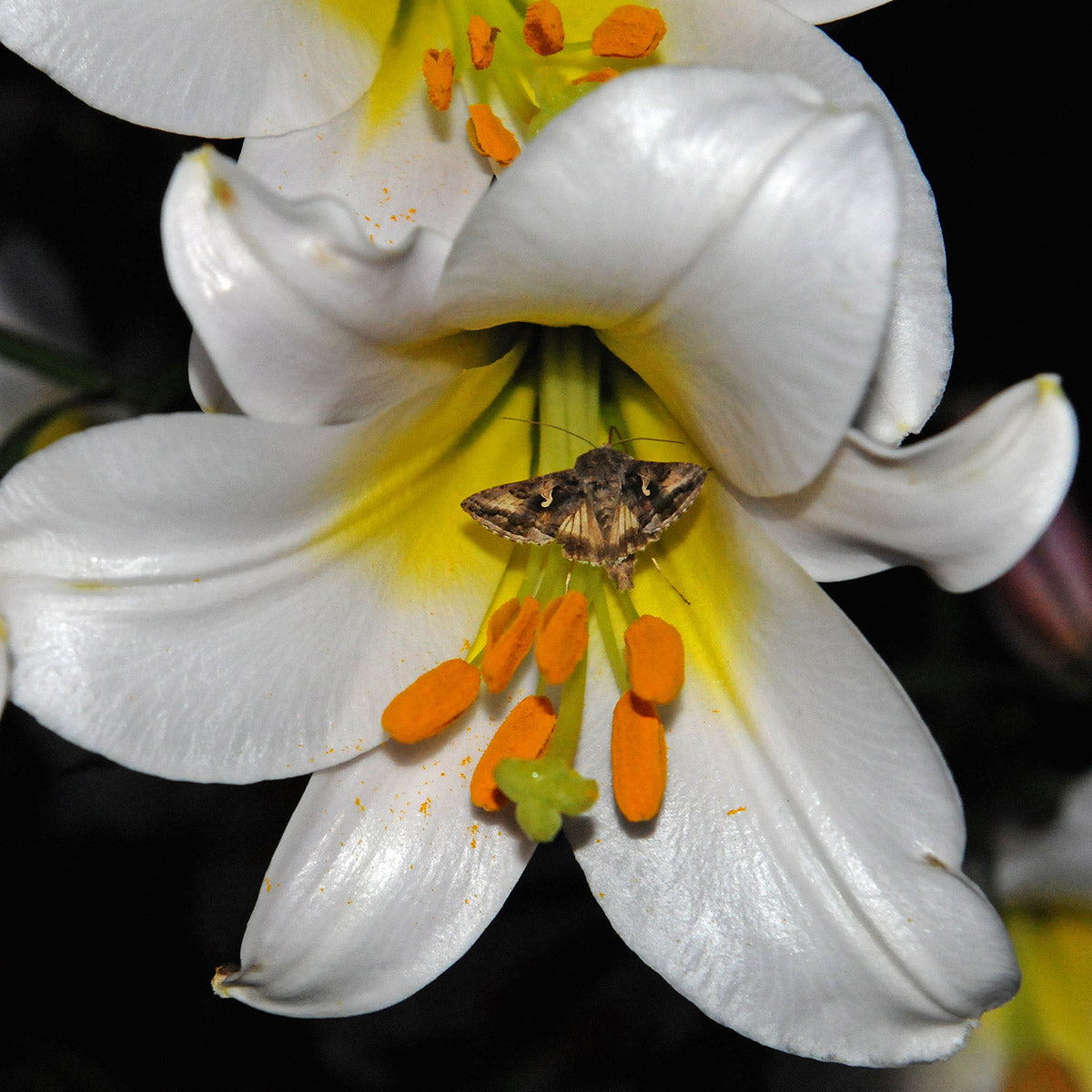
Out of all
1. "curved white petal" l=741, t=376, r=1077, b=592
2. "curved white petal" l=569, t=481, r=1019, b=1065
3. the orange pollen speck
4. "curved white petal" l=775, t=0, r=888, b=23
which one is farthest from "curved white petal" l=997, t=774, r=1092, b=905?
"curved white petal" l=775, t=0, r=888, b=23

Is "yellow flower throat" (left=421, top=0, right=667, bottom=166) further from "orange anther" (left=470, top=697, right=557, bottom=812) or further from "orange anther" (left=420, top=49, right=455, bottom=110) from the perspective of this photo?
"orange anther" (left=470, top=697, right=557, bottom=812)

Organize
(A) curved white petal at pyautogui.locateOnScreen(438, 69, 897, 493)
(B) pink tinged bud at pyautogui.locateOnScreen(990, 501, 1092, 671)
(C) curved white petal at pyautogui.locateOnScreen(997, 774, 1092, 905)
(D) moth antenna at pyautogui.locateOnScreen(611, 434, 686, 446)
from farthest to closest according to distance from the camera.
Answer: (C) curved white petal at pyautogui.locateOnScreen(997, 774, 1092, 905), (B) pink tinged bud at pyautogui.locateOnScreen(990, 501, 1092, 671), (D) moth antenna at pyautogui.locateOnScreen(611, 434, 686, 446), (A) curved white petal at pyautogui.locateOnScreen(438, 69, 897, 493)

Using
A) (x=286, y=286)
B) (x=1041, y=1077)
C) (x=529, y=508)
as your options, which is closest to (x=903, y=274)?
(x=529, y=508)

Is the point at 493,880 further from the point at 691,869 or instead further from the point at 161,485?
the point at 161,485

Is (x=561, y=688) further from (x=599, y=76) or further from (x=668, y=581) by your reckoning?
(x=599, y=76)

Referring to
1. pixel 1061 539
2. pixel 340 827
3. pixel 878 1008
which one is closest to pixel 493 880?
pixel 340 827

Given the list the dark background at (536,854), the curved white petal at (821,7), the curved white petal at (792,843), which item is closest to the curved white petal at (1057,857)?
the dark background at (536,854)
